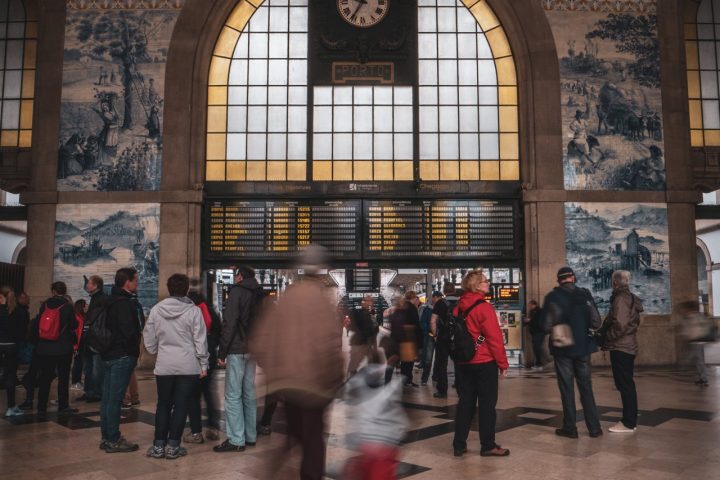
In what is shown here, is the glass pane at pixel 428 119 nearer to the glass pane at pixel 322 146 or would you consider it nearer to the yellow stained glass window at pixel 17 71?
the glass pane at pixel 322 146

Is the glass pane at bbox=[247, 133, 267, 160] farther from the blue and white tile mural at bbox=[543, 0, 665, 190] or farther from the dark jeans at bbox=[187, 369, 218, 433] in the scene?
the dark jeans at bbox=[187, 369, 218, 433]

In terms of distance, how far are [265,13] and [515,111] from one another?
686 centimetres

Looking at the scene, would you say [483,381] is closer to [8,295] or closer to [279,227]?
[8,295]

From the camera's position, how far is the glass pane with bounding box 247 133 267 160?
600 inches

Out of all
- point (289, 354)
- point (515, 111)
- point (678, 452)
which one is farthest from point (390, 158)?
point (289, 354)

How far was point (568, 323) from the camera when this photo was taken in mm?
6820

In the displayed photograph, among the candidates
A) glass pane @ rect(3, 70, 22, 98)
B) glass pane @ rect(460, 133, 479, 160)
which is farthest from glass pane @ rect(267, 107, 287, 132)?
glass pane @ rect(3, 70, 22, 98)

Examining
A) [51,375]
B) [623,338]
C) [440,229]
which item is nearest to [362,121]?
[440,229]

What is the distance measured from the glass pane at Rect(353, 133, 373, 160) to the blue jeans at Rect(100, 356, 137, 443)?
985 cm

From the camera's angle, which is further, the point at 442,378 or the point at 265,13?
the point at 265,13

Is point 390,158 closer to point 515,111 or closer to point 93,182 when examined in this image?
point 515,111

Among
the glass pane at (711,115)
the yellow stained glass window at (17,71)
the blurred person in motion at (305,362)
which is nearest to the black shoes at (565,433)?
the blurred person in motion at (305,362)

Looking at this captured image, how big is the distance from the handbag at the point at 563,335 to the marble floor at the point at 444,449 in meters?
1.03

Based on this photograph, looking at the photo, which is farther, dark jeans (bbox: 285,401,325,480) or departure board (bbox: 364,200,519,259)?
departure board (bbox: 364,200,519,259)
